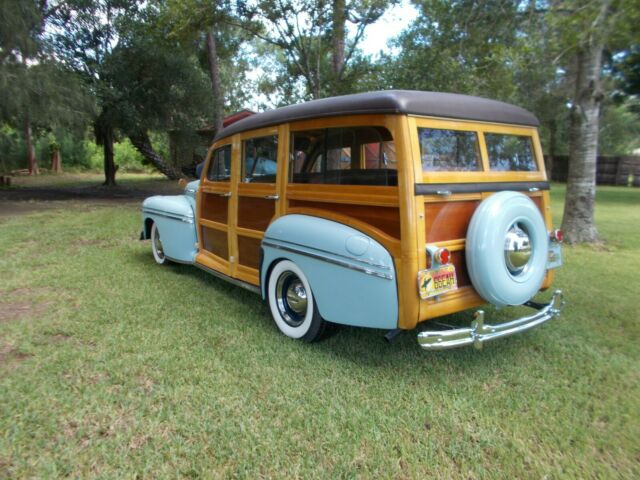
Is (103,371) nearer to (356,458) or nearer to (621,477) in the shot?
(356,458)

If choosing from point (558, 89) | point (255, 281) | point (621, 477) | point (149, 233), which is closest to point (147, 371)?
point (255, 281)

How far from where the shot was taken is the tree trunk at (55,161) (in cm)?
2853

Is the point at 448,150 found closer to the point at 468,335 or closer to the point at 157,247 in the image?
the point at 468,335

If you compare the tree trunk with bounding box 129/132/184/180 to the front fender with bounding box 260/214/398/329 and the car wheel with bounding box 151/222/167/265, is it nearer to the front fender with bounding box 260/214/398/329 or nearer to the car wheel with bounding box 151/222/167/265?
the car wheel with bounding box 151/222/167/265

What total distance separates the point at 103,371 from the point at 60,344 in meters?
0.67

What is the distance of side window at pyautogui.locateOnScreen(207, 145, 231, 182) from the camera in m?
4.54

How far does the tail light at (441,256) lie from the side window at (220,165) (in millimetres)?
2460

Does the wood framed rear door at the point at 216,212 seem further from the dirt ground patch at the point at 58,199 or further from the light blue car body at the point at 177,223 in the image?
the dirt ground patch at the point at 58,199

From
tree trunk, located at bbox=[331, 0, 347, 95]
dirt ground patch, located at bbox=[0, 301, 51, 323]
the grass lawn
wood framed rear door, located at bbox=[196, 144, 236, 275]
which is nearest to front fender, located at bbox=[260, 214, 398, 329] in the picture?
the grass lawn

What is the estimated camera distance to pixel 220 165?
471 centimetres

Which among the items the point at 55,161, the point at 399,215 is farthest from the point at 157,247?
the point at 55,161

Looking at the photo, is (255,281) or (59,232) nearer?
(255,281)

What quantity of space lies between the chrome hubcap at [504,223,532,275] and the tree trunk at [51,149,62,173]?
31804 millimetres

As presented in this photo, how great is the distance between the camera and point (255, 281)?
158 inches
